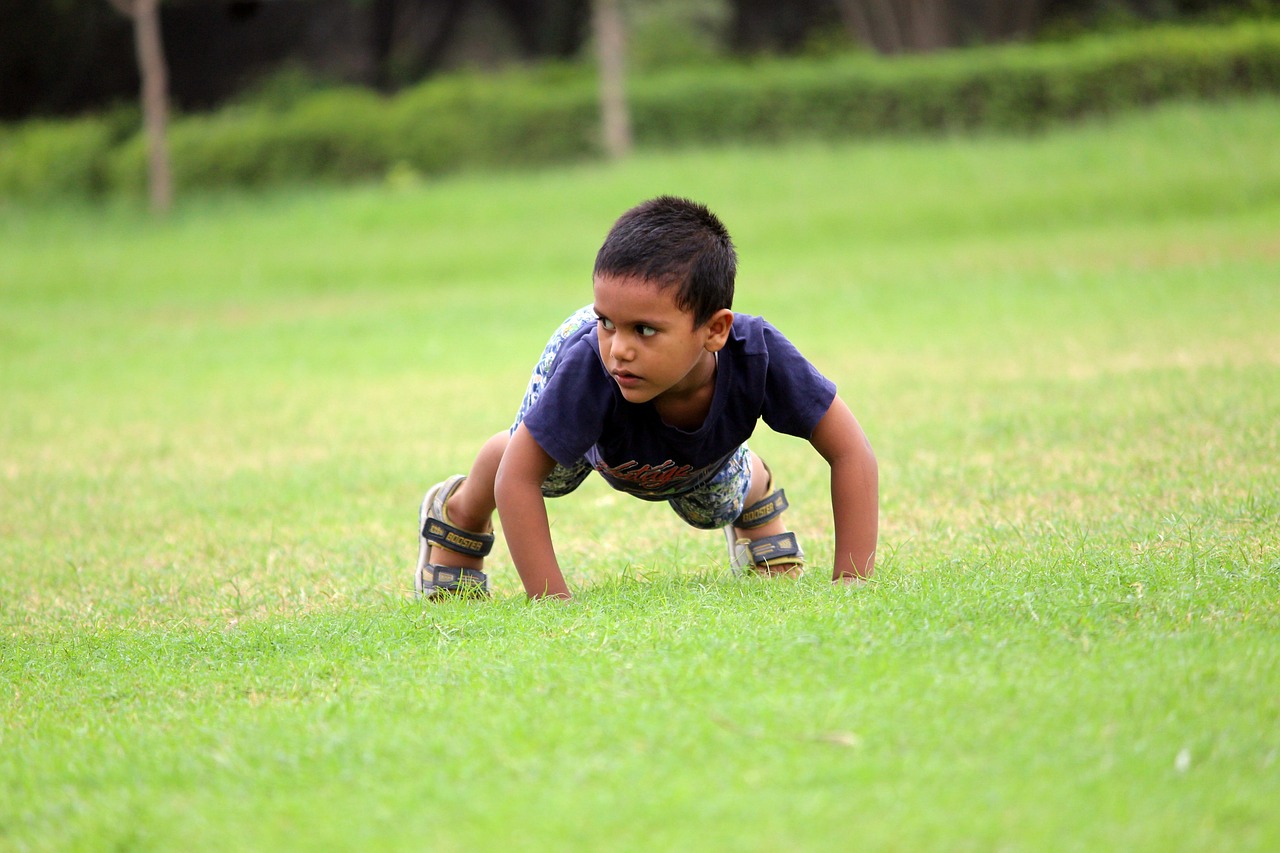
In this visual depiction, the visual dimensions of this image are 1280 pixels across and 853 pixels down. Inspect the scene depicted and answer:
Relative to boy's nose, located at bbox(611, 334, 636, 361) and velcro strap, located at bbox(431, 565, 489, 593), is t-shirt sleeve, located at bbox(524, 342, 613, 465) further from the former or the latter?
velcro strap, located at bbox(431, 565, 489, 593)

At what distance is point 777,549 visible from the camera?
3924 millimetres

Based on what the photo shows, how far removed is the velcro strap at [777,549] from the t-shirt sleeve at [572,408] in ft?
2.72

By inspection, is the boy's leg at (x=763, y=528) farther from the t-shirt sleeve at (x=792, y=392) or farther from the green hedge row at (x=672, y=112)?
the green hedge row at (x=672, y=112)

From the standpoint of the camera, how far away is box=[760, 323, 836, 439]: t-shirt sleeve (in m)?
3.39

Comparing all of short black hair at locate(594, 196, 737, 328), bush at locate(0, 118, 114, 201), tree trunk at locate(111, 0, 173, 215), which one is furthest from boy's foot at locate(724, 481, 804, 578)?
bush at locate(0, 118, 114, 201)

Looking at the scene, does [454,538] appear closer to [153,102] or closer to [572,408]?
[572,408]

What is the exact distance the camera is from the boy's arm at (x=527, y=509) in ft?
10.9

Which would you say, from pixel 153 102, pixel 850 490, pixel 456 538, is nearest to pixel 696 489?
pixel 850 490

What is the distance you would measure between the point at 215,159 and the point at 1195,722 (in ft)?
67.7

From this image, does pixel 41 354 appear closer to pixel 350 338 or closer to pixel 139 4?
pixel 350 338

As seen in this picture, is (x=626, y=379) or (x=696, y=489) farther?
(x=696, y=489)

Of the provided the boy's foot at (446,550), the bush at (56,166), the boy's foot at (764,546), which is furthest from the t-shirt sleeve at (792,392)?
the bush at (56,166)

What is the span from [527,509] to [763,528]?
1.01 m

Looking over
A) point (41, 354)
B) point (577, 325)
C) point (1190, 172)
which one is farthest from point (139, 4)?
point (577, 325)
